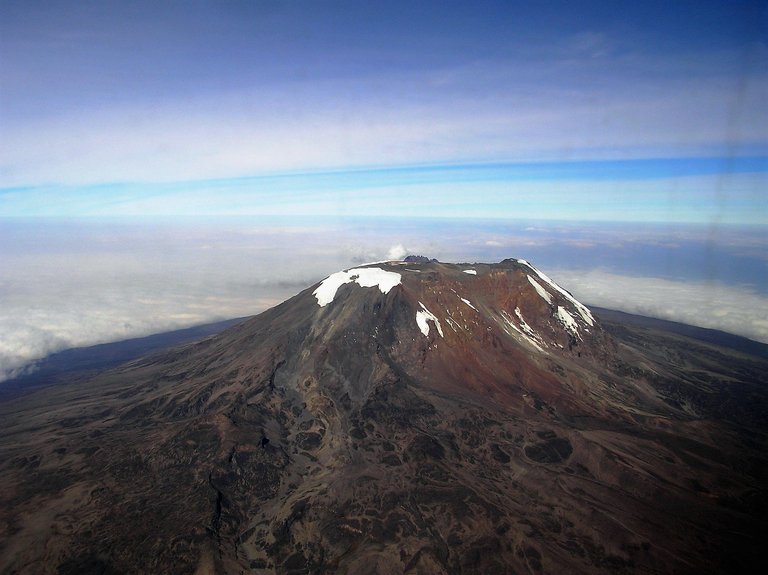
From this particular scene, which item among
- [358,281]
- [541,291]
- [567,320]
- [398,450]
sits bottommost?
[398,450]

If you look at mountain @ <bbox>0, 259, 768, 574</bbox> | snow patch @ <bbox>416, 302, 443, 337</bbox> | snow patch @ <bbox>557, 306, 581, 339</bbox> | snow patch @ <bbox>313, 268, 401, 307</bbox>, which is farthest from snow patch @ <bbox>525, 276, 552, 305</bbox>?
snow patch @ <bbox>313, 268, 401, 307</bbox>

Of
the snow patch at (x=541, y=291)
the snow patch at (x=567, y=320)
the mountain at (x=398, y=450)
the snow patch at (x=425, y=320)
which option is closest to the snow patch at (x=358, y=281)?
the mountain at (x=398, y=450)

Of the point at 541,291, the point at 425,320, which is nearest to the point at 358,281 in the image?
the point at 425,320

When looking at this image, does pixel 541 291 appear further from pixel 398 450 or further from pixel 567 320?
pixel 398 450

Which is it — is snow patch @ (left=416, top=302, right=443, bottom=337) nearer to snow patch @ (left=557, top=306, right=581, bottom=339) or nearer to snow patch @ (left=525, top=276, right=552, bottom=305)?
snow patch @ (left=525, top=276, right=552, bottom=305)

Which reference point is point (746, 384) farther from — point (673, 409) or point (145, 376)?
point (145, 376)

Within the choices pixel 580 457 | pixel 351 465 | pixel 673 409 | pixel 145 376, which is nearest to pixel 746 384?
pixel 673 409

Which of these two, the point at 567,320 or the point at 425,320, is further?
the point at 567,320
